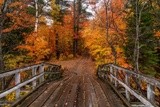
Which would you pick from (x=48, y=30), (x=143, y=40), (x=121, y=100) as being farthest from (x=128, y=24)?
(x=48, y=30)

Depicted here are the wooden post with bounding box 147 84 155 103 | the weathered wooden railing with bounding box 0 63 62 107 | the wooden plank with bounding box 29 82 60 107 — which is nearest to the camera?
the wooden post with bounding box 147 84 155 103

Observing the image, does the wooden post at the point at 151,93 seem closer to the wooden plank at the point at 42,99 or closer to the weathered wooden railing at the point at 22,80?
the weathered wooden railing at the point at 22,80

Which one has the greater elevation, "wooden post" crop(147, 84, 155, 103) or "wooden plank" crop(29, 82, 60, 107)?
"wooden post" crop(147, 84, 155, 103)

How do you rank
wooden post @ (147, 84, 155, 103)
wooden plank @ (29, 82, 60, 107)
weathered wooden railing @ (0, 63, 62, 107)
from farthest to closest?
wooden plank @ (29, 82, 60, 107)
weathered wooden railing @ (0, 63, 62, 107)
wooden post @ (147, 84, 155, 103)

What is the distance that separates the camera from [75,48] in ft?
180

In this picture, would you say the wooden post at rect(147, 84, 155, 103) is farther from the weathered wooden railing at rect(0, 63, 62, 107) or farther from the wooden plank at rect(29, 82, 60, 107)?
the wooden plank at rect(29, 82, 60, 107)

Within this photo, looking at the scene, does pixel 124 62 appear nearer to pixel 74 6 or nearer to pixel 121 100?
pixel 121 100

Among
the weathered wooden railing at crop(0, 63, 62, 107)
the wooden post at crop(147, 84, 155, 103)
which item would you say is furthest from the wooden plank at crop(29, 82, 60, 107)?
the wooden post at crop(147, 84, 155, 103)

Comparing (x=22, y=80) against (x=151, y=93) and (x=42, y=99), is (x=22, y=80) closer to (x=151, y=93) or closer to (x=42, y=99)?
(x=42, y=99)

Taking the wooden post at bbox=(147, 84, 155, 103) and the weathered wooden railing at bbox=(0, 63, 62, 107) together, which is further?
the weathered wooden railing at bbox=(0, 63, 62, 107)

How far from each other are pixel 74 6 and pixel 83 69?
1829 cm

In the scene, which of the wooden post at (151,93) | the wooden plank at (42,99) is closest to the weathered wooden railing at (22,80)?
the wooden plank at (42,99)

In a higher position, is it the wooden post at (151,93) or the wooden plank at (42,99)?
the wooden post at (151,93)

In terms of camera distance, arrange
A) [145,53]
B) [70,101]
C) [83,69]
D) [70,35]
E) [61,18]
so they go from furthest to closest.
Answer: [70,35] < [61,18] < [83,69] < [145,53] < [70,101]
